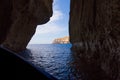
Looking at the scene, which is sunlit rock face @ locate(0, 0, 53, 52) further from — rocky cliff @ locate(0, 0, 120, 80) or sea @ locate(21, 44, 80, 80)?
sea @ locate(21, 44, 80, 80)

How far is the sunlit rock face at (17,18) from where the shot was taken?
33303mm

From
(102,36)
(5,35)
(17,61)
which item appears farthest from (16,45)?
(17,61)

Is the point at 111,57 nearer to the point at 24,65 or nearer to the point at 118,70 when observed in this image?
the point at 118,70

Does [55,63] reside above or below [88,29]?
below

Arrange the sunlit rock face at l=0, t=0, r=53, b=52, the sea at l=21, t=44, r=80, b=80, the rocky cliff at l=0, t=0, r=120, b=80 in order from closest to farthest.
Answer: the rocky cliff at l=0, t=0, r=120, b=80, the sea at l=21, t=44, r=80, b=80, the sunlit rock face at l=0, t=0, r=53, b=52

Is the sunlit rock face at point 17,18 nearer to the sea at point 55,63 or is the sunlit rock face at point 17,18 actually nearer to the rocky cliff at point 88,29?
the rocky cliff at point 88,29

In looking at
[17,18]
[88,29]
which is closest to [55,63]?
[88,29]

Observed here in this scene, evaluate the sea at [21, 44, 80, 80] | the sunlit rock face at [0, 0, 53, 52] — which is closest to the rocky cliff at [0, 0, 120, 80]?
the sunlit rock face at [0, 0, 53, 52]

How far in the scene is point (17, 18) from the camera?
35.3 m

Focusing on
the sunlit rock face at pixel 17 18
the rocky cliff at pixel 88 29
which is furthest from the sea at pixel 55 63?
the sunlit rock face at pixel 17 18

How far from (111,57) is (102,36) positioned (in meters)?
3.61

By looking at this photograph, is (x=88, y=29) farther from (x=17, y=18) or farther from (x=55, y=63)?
(x=17, y=18)

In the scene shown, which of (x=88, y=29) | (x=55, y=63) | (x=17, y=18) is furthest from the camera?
(x=17, y=18)

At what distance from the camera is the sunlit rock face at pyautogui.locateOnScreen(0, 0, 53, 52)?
109 feet
